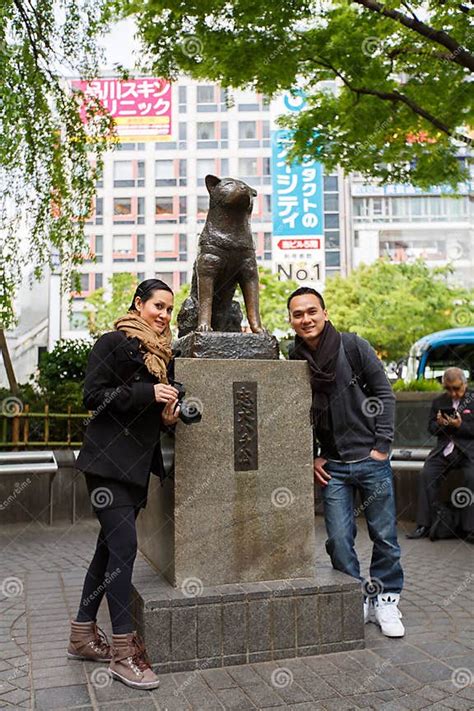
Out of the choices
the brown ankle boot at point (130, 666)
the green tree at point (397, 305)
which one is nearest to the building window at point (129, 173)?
the green tree at point (397, 305)

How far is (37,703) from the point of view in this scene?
3.22m

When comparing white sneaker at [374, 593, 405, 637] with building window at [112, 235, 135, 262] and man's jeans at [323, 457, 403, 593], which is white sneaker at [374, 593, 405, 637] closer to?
man's jeans at [323, 457, 403, 593]

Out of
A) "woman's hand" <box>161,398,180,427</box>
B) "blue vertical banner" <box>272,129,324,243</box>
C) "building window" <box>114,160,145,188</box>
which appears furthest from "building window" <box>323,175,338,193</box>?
"woman's hand" <box>161,398,180,427</box>

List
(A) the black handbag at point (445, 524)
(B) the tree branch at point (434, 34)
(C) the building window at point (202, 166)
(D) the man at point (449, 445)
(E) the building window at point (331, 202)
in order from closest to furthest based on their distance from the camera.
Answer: (A) the black handbag at point (445, 524) → (D) the man at point (449, 445) → (B) the tree branch at point (434, 34) → (C) the building window at point (202, 166) → (E) the building window at point (331, 202)

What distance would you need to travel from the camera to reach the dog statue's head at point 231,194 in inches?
173

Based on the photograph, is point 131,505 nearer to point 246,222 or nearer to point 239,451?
point 239,451

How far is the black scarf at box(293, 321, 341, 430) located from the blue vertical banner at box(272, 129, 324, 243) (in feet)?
133

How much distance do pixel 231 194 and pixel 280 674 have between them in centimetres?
292

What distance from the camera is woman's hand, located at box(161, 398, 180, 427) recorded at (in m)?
3.54

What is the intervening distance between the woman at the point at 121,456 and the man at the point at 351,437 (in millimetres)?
964

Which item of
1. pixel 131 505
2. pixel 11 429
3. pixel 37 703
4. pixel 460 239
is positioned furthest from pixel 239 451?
pixel 460 239

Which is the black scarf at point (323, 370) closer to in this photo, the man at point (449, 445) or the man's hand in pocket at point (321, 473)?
the man's hand in pocket at point (321, 473)

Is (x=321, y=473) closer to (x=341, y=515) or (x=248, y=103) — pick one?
(x=341, y=515)

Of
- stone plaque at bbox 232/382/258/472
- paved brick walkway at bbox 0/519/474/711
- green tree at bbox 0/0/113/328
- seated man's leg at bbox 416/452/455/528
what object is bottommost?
paved brick walkway at bbox 0/519/474/711
